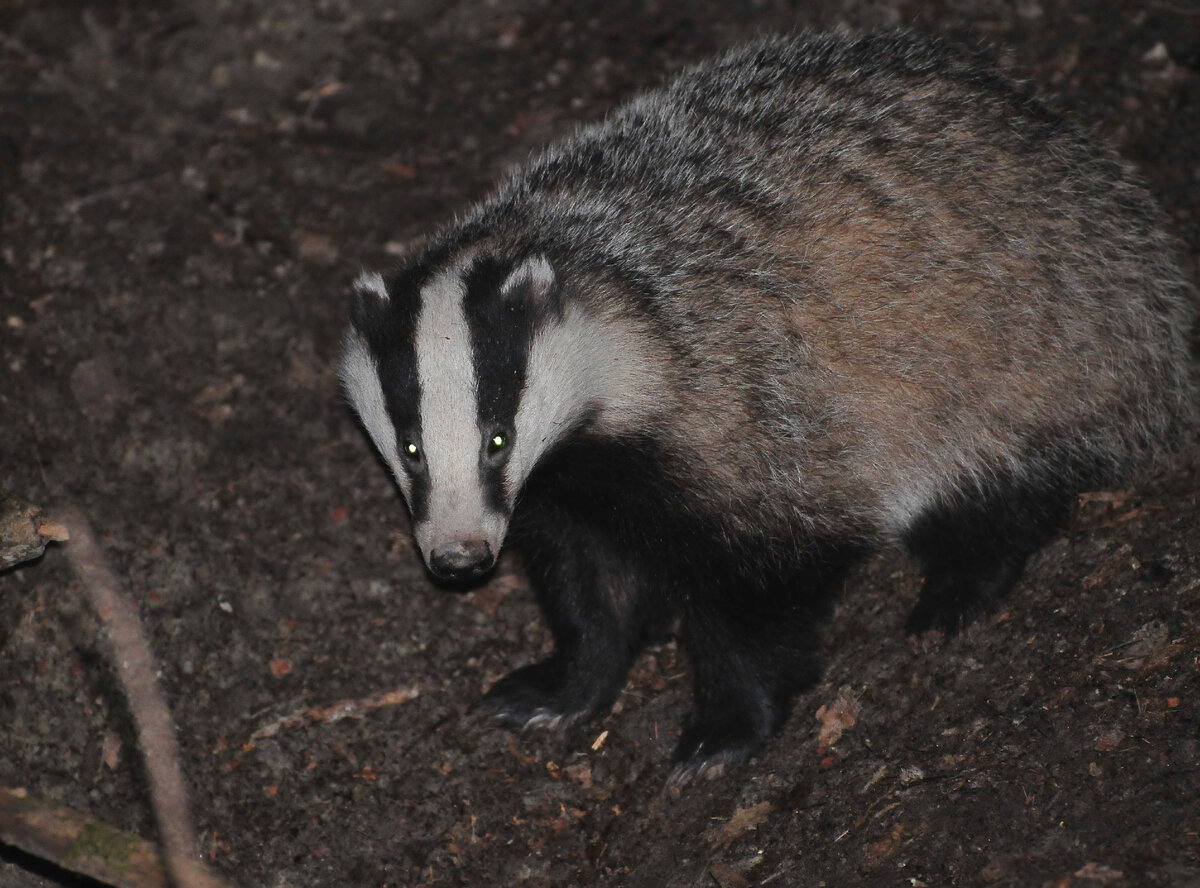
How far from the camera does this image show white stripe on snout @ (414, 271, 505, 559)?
3242 mm

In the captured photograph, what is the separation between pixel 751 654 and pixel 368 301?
65.6 inches

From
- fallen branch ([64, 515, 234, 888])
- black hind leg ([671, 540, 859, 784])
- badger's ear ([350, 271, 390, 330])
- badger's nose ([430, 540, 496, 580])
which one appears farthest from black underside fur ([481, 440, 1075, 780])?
fallen branch ([64, 515, 234, 888])

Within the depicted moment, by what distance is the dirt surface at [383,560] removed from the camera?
3.47 metres

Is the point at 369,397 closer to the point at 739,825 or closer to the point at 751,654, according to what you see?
the point at 751,654

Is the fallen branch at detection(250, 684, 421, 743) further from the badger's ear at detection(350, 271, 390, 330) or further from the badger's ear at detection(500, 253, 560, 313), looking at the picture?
the badger's ear at detection(500, 253, 560, 313)

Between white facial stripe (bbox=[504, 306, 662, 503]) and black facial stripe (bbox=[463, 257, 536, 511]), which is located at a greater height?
black facial stripe (bbox=[463, 257, 536, 511])

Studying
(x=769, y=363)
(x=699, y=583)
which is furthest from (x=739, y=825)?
(x=769, y=363)

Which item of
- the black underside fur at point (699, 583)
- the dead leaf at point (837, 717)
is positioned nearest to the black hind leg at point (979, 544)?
the black underside fur at point (699, 583)

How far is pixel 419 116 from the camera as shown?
5.71m

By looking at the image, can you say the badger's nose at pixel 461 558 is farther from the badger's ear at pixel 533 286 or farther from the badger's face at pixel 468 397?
the badger's ear at pixel 533 286

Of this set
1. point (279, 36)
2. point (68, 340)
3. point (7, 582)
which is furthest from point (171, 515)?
point (279, 36)

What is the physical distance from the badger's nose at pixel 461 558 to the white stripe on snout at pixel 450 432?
0.6 inches

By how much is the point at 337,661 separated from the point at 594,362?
159cm

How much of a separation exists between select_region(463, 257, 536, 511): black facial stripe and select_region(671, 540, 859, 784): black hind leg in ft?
2.93
